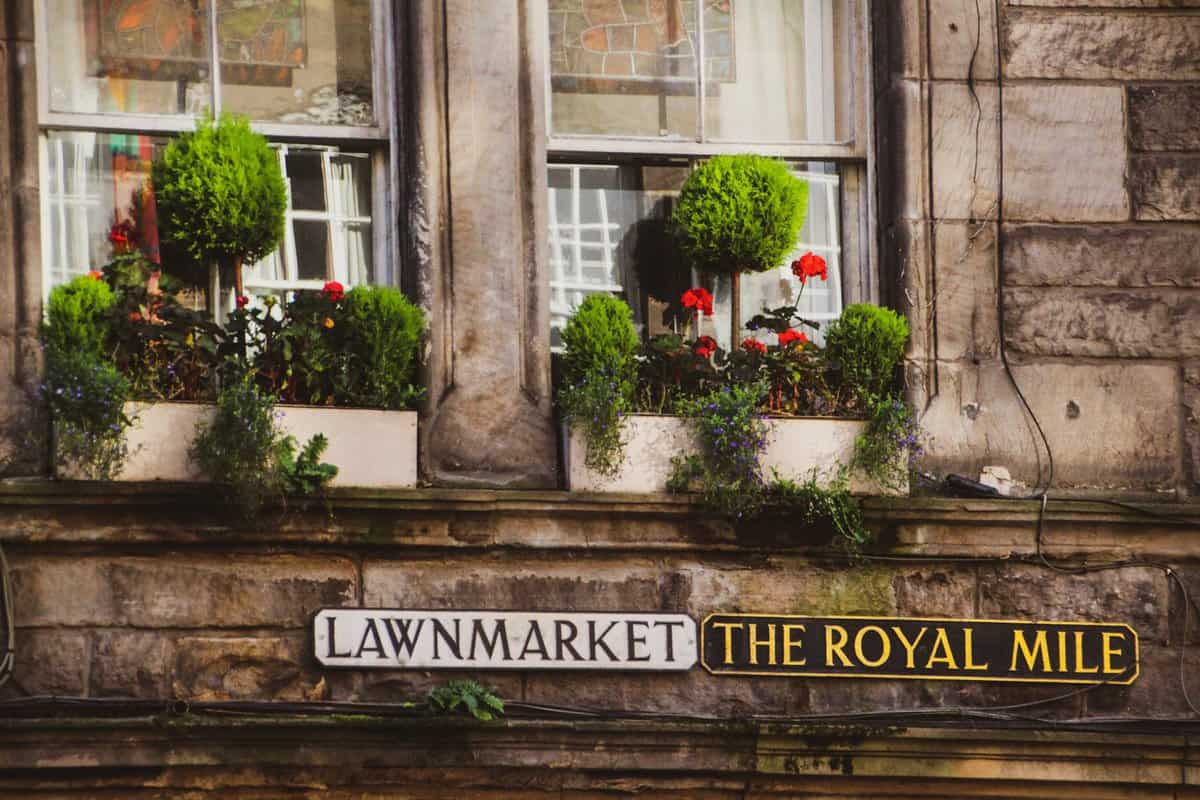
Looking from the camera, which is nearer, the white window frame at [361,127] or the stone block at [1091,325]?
the white window frame at [361,127]

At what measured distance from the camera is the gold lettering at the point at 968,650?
8078 millimetres

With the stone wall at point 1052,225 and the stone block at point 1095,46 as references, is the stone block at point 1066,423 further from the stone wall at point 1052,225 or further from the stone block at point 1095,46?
the stone block at point 1095,46

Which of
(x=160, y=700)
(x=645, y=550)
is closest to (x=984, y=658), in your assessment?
(x=645, y=550)

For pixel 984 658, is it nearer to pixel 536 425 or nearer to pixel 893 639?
pixel 893 639

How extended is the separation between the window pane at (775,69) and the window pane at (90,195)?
2298mm

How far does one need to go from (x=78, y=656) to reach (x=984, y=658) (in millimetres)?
3373

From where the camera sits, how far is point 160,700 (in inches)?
304

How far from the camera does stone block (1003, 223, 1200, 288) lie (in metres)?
8.47

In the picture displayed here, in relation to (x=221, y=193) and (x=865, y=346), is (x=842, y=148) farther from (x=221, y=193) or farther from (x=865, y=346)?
(x=221, y=193)

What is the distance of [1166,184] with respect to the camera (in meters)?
8.56

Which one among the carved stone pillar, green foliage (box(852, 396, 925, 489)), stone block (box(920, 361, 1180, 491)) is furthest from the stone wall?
the carved stone pillar

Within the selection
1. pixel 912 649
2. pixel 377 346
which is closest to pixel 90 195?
pixel 377 346

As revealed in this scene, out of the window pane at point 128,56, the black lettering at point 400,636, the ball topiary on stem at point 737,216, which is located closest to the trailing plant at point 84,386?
the window pane at point 128,56

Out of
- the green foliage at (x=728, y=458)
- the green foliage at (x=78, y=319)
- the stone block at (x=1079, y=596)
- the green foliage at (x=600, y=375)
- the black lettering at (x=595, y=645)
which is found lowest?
the black lettering at (x=595, y=645)
